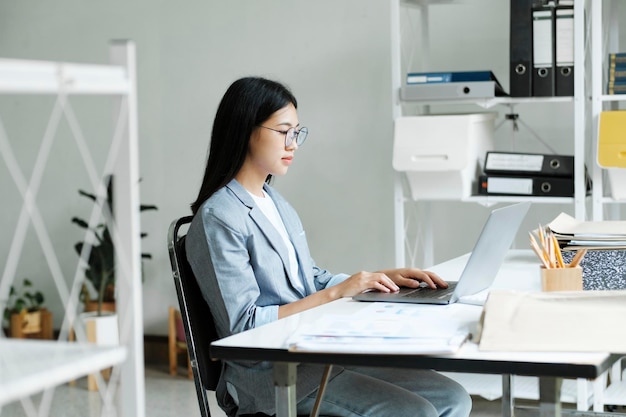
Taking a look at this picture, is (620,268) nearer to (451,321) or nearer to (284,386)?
(451,321)

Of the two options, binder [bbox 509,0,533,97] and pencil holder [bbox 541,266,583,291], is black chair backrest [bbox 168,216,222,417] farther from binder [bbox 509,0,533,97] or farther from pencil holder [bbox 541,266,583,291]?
binder [bbox 509,0,533,97]

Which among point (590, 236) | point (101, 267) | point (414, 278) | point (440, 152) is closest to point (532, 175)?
point (440, 152)

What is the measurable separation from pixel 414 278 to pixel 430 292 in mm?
119

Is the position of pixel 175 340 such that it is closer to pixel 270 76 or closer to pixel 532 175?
pixel 270 76

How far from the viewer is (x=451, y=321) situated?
1665 millimetres

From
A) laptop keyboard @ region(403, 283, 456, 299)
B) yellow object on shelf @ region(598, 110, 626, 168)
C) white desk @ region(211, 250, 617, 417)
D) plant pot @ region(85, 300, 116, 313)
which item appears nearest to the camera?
Answer: white desk @ region(211, 250, 617, 417)

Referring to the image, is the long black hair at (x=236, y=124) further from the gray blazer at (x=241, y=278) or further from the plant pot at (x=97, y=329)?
the plant pot at (x=97, y=329)

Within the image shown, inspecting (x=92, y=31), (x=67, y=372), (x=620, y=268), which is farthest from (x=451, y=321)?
(x=92, y=31)

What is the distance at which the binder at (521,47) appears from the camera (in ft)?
10.9

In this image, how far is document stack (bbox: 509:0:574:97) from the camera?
10.7 feet

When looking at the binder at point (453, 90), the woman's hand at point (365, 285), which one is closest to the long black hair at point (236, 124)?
the woman's hand at point (365, 285)

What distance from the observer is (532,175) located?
132 inches

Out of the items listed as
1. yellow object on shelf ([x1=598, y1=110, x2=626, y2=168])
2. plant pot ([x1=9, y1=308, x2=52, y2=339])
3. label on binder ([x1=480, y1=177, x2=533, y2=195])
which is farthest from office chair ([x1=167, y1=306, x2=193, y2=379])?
yellow object on shelf ([x1=598, y1=110, x2=626, y2=168])

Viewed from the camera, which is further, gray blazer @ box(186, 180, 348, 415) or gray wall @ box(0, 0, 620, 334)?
→ gray wall @ box(0, 0, 620, 334)
